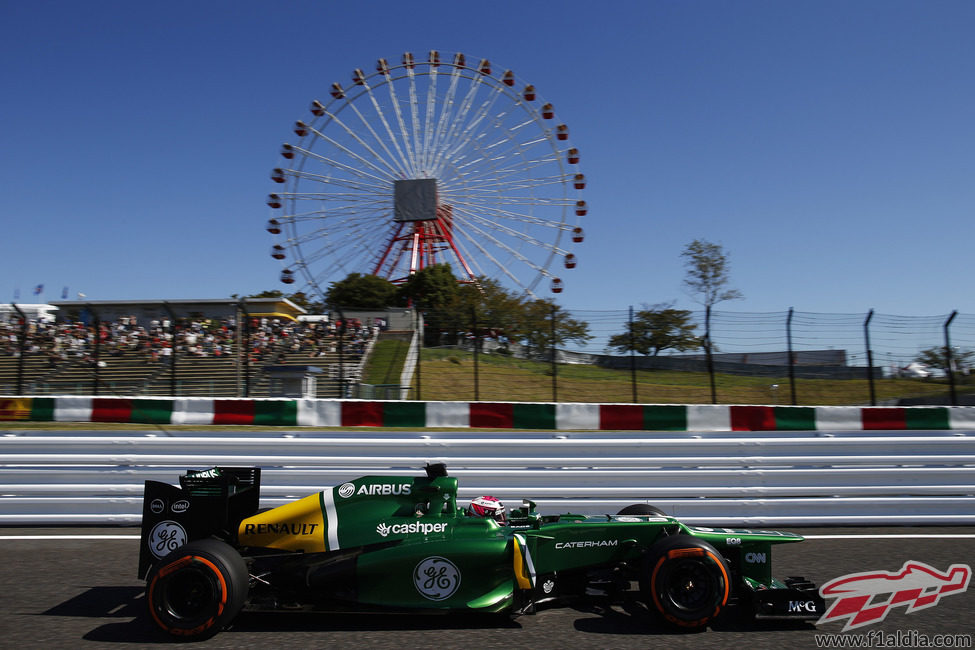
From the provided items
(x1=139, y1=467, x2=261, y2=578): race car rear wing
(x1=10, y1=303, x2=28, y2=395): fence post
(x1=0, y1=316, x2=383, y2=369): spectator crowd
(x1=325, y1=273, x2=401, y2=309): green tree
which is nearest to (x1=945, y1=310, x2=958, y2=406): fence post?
(x1=0, y1=316, x2=383, y2=369): spectator crowd

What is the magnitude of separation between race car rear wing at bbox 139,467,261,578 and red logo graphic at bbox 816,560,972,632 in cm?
395

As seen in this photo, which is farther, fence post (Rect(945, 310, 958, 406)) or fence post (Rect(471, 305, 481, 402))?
fence post (Rect(471, 305, 481, 402))

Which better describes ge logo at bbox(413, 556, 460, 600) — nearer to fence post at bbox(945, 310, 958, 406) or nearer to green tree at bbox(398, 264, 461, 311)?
fence post at bbox(945, 310, 958, 406)

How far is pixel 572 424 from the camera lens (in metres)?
8.43

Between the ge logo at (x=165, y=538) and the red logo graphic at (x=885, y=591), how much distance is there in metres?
4.20

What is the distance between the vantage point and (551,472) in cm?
721

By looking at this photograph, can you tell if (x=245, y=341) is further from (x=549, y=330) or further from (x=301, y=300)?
(x=301, y=300)

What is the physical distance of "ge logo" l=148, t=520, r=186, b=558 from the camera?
505 cm

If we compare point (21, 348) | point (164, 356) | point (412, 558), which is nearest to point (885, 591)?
point (412, 558)

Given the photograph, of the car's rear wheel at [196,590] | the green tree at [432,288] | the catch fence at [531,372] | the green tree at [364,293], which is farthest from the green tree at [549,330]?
the green tree at [364,293]

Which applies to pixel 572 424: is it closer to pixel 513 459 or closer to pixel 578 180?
pixel 513 459

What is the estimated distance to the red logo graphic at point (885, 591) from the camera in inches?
188

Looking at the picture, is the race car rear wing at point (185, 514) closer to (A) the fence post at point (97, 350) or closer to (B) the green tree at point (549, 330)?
(B) the green tree at point (549, 330)

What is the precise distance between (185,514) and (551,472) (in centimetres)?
342
